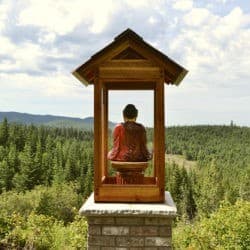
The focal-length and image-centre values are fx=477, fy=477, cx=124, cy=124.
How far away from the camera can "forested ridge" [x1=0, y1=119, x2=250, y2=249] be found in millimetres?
18562

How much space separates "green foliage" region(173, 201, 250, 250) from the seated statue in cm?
1155

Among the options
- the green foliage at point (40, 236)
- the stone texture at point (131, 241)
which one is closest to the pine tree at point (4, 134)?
the green foliage at point (40, 236)

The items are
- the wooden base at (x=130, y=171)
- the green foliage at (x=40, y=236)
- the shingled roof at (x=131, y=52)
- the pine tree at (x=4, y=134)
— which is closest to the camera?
the shingled roof at (x=131, y=52)

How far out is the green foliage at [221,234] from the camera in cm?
1817

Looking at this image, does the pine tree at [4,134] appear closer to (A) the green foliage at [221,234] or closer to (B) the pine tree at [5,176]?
(B) the pine tree at [5,176]

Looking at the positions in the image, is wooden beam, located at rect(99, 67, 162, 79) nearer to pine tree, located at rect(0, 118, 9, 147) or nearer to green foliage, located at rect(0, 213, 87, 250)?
green foliage, located at rect(0, 213, 87, 250)

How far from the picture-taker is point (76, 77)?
21.7 ft

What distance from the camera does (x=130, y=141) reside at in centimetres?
675

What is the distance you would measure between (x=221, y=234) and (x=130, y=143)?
45.2 ft

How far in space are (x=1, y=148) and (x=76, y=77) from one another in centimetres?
6444

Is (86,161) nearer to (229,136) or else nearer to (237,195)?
(237,195)

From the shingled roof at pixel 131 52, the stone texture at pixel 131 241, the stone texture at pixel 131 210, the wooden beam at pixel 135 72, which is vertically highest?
the shingled roof at pixel 131 52

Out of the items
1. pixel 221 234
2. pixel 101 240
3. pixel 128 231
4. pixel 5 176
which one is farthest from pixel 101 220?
pixel 5 176

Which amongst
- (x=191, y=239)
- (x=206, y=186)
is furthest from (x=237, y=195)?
(x=191, y=239)
